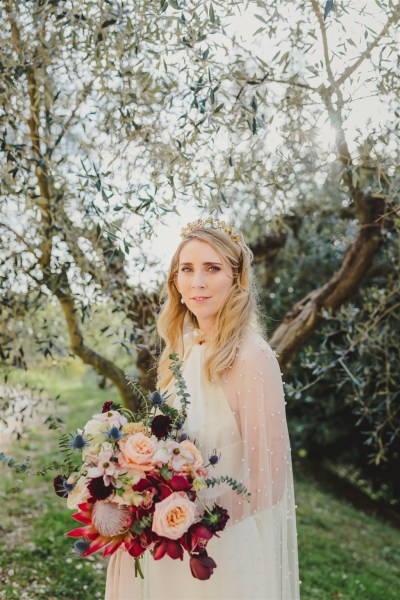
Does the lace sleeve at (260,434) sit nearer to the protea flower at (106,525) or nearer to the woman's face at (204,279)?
the woman's face at (204,279)

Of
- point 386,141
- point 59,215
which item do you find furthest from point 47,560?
point 386,141

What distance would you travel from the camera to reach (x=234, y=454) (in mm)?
2656

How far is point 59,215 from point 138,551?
2.56 m

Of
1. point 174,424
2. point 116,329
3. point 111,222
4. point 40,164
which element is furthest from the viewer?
point 116,329

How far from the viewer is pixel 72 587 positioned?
502 centimetres

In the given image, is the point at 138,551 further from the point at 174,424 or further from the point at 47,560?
the point at 47,560

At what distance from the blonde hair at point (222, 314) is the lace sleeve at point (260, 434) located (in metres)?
0.13

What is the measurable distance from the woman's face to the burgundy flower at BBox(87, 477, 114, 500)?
1.02 metres

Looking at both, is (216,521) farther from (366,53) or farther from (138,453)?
(366,53)

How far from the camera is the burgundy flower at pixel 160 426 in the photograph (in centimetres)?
233

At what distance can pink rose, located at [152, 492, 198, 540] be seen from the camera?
6.90 feet

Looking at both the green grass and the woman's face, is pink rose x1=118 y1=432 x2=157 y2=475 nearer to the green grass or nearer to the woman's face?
the woman's face

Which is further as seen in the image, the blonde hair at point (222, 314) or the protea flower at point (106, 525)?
the blonde hair at point (222, 314)

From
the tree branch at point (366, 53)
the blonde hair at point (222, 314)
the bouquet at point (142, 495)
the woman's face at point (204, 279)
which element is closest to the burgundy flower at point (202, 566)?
the bouquet at point (142, 495)
